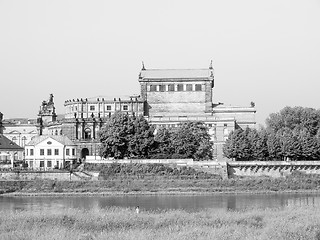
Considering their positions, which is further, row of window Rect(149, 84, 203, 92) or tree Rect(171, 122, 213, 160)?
row of window Rect(149, 84, 203, 92)

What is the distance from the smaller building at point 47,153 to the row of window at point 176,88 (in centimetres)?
1920

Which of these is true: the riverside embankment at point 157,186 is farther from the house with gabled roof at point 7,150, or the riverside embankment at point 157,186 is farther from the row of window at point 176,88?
the row of window at point 176,88

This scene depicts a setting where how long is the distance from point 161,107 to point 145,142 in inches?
818

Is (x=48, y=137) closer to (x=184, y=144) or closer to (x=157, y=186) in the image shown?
(x=184, y=144)

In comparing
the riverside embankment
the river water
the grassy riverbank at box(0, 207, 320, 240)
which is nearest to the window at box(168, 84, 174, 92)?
the riverside embankment

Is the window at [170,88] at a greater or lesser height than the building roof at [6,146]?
greater

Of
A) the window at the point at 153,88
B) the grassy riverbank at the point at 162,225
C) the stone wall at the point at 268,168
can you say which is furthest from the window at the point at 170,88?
the grassy riverbank at the point at 162,225

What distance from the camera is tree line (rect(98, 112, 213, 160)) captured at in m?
84.9

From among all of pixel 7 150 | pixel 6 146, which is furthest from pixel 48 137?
pixel 6 146

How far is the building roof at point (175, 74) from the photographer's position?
105150 mm

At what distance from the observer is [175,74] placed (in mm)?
106000

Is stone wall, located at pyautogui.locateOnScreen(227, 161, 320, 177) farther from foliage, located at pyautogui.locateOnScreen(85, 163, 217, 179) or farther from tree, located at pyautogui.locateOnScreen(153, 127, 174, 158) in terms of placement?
tree, located at pyautogui.locateOnScreen(153, 127, 174, 158)

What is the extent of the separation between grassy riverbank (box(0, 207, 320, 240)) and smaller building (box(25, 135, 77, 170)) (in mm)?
44770

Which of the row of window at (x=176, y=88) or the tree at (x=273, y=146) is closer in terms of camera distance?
the tree at (x=273, y=146)
